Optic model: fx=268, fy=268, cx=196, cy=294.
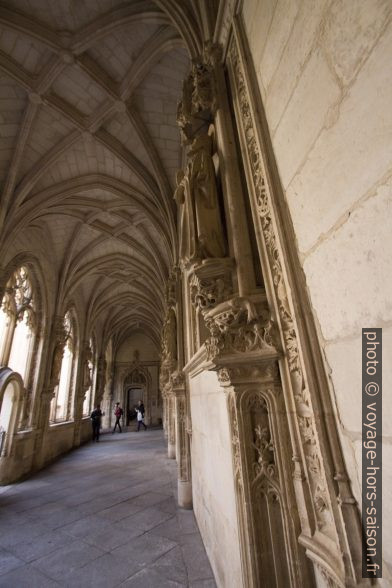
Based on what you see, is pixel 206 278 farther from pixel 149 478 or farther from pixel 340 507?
pixel 149 478

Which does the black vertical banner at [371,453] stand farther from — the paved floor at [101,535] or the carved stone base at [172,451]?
the carved stone base at [172,451]

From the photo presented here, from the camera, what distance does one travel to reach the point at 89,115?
583 centimetres

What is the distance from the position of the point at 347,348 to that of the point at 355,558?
0.66 metres

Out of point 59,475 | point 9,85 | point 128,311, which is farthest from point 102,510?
point 128,311

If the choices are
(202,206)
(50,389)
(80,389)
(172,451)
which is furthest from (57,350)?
(202,206)

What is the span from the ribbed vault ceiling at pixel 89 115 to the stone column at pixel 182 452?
2971 mm

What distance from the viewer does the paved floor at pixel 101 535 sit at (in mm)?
2555

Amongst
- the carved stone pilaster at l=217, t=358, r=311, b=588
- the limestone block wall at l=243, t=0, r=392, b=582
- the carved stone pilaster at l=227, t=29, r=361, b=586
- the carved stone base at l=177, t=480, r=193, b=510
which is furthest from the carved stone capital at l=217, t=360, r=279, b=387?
the carved stone base at l=177, t=480, r=193, b=510

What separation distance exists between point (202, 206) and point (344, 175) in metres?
1.22

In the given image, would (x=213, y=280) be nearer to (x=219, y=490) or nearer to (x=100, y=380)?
(x=219, y=490)

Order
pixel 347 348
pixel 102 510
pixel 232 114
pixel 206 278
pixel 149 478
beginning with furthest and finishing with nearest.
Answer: pixel 149 478, pixel 102 510, pixel 232 114, pixel 206 278, pixel 347 348

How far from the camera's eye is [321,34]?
1.07 m

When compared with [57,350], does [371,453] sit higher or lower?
lower

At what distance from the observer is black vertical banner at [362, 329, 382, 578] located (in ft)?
2.66
